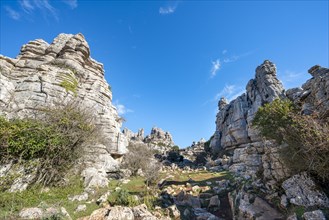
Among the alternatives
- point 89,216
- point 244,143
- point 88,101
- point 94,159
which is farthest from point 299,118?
point 244,143

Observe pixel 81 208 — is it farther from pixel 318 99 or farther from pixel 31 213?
pixel 318 99

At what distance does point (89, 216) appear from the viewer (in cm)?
911

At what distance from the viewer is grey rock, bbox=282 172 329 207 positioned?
790cm

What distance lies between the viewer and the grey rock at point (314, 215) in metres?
6.82

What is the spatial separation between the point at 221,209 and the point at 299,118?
27.9 ft

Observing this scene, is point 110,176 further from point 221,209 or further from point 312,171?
point 312,171

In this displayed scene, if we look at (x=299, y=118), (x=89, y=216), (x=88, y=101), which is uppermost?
(x=88, y=101)

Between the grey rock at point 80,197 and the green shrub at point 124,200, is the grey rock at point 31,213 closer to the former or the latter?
the grey rock at point 80,197

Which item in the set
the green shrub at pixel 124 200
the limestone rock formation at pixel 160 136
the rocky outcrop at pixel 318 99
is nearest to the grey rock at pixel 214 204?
the green shrub at pixel 124 200

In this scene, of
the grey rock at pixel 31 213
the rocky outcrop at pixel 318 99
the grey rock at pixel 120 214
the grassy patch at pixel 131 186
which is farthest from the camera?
the grassy patch at pixel 131 186

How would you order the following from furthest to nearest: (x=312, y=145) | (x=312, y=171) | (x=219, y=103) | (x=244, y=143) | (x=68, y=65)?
(x=219, y=103) < (x=244, y=143) < (x=68, y=65) < (x=312, y=171) < (x=312, y=145)

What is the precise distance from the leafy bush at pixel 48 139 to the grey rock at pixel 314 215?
47.4 feet

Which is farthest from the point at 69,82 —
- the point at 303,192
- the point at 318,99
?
the point at 318,99

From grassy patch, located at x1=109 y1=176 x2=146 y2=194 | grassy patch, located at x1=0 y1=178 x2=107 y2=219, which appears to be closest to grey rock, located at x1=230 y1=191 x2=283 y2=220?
grassy patch, located at x1=109 y1=176 x2=146 y2=194
